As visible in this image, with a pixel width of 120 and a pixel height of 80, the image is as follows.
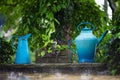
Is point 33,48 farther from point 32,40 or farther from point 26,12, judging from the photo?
point 26,12

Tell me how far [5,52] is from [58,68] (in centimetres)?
69

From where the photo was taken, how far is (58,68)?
249cm

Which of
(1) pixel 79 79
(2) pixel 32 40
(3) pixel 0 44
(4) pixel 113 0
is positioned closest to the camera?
(1) pixel 79 79

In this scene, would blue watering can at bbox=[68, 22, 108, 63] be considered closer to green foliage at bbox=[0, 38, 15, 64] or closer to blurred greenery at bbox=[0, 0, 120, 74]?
blurred greenery at bbox=[0, 0, 120, 74]

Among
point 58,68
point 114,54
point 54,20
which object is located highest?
point 54,20

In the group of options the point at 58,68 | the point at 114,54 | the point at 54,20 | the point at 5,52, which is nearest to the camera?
the point at 114,54

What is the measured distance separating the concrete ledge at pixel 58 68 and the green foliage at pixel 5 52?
0.32m

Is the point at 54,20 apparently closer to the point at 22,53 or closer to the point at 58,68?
the point at 22,53

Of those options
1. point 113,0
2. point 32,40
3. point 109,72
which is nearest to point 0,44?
point 32,40

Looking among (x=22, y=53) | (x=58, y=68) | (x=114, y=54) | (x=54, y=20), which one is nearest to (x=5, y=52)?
(x=22, y=53)

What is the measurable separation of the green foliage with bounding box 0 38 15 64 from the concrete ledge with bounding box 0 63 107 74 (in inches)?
12.7

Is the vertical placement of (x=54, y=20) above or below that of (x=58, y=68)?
above

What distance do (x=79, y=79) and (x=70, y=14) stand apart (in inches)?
41.4

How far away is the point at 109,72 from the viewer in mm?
2391
